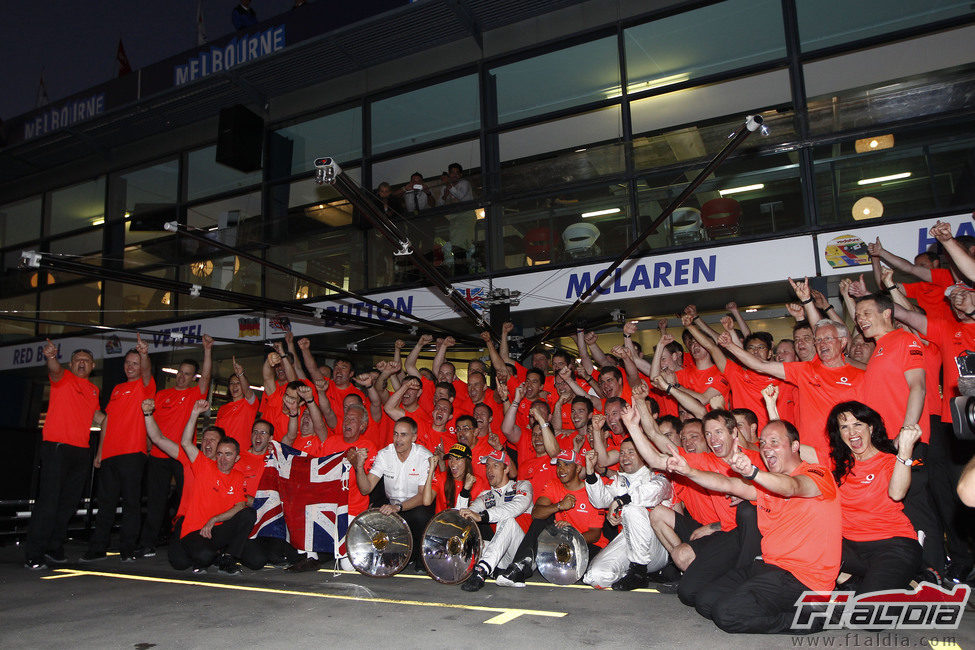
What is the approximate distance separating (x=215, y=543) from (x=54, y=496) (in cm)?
181

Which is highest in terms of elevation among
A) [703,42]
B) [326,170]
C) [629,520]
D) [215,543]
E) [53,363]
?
[703,42]

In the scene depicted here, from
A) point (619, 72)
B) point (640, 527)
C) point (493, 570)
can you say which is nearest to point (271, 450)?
point (493, 570)

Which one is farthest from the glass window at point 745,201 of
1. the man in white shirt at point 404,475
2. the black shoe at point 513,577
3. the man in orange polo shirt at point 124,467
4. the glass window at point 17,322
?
the glass window at point 17,322

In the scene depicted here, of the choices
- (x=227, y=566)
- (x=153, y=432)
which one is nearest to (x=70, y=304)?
(x=153, y=432)

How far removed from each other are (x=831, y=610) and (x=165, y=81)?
14.8m

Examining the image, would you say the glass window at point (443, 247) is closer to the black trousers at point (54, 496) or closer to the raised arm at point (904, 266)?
the black trousers at point (54, 496)

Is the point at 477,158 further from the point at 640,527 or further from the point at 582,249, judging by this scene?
the point at 640,527

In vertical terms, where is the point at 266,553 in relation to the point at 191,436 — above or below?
below

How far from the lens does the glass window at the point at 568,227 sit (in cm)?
1025

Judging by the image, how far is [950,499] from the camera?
5004 mm

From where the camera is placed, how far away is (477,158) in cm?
1202

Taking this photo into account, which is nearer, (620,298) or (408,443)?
(408,443)

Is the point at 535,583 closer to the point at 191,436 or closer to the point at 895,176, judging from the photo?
the point at 191,436

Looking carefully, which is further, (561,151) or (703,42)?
(561,151)
